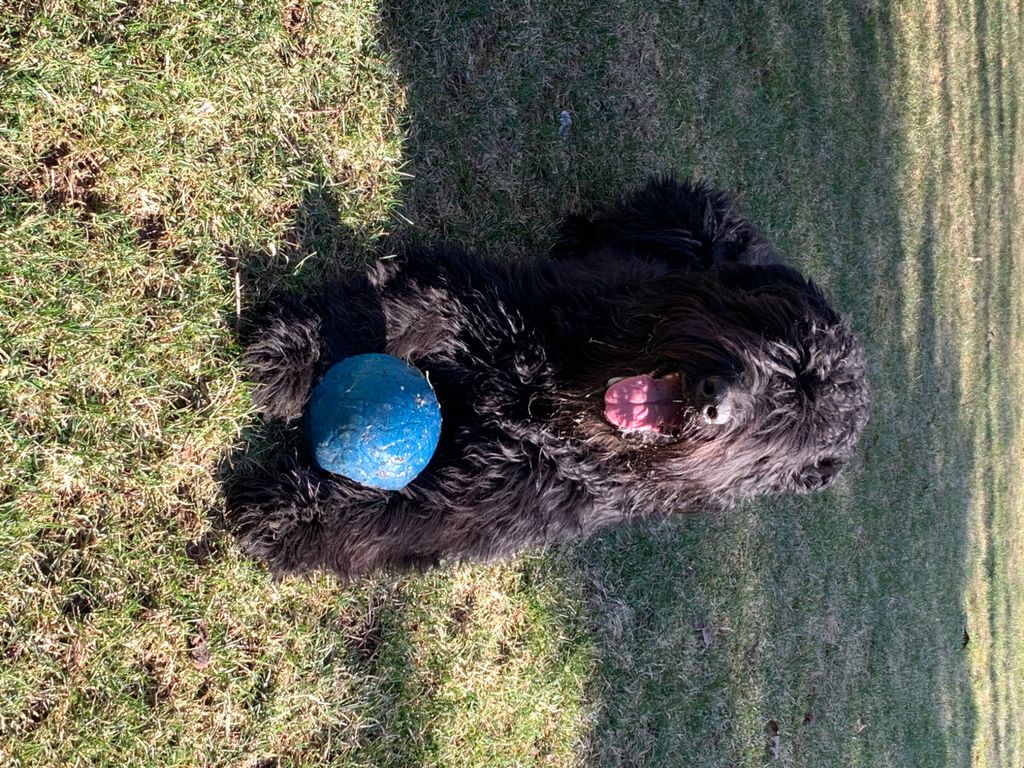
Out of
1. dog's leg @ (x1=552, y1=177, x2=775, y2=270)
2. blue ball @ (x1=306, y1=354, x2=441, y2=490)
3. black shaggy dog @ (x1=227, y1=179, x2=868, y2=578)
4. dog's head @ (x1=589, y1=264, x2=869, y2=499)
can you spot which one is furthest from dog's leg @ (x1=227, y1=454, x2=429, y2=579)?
dog's leg @ (x1=552, y1=177, x2=775, y2=270)

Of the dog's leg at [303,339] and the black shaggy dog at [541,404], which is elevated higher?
the dog's leg at [303,339]

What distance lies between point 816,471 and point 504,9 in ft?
7.67

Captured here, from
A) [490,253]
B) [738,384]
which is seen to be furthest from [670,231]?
[738,384]

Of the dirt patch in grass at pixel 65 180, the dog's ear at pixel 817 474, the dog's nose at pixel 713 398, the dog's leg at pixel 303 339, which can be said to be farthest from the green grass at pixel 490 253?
the dog's nose at pixel 713 398

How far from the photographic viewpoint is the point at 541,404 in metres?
2.91

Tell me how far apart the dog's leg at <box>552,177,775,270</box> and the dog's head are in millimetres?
774

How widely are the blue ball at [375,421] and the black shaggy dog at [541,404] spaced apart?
175 mm

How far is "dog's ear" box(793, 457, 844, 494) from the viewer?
3021 mm

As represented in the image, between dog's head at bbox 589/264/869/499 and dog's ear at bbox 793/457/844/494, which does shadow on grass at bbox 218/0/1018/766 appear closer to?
dog's ear at bbox 793/457/844/494

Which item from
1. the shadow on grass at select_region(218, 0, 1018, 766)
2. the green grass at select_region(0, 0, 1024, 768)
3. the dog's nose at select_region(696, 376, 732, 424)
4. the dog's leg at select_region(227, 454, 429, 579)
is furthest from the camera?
the shadow on grass at select_region(218, 0, 1018, 766)

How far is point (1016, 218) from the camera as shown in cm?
747

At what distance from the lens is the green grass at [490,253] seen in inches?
102

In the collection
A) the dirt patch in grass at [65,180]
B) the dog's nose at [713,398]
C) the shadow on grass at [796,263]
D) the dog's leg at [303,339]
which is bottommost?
the shadow on grass at [796,263]

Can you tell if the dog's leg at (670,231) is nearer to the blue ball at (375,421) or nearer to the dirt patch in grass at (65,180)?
the blue ball at (375,421)
